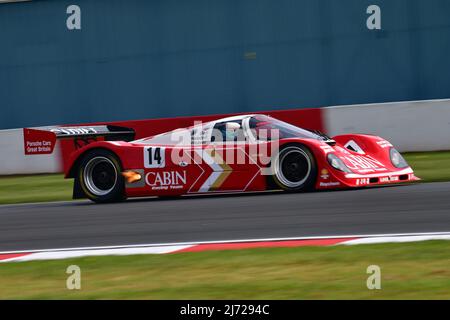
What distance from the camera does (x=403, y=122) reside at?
620 inches

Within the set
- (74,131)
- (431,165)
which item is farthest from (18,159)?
(431,165)

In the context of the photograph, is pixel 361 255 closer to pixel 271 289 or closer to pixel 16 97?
pixel 271 289

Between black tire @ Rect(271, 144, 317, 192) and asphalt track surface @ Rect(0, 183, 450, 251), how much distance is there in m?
0.17

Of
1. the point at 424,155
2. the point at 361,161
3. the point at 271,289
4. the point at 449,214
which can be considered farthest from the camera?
the point at 424,155

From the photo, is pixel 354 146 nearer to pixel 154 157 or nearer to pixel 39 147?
pixel 154 157

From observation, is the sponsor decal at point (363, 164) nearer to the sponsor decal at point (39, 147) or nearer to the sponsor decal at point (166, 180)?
the sponsor decal at point (166, 180)

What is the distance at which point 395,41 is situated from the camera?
19.9 metres

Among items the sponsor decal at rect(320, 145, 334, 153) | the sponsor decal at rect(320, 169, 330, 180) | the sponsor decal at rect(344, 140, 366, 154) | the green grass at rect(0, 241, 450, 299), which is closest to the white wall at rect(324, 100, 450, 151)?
the sponsor decal at rect(344, 140, 366, 154)

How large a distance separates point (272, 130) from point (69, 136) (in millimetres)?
2931

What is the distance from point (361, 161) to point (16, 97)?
14.0 metres

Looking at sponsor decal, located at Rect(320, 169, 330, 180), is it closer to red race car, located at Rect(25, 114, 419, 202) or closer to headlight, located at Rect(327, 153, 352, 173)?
red race car, located at Rect(25, 114, 419, 202)

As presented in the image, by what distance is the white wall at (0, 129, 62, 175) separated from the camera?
1728 centimetres

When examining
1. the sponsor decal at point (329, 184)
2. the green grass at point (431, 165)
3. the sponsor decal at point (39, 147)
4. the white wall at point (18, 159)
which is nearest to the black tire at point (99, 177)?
the sponsor decal at point (39, 147)

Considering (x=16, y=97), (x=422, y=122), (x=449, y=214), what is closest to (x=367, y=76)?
(x=422, y=122)
